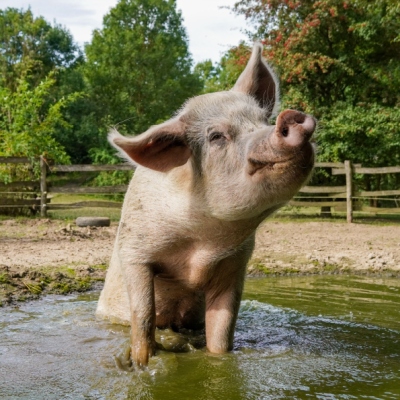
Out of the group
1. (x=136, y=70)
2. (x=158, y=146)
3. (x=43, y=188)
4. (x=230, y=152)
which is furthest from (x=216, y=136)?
(x=136, y=70)

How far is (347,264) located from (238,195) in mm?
5103

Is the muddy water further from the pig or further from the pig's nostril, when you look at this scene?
the pig's nostril

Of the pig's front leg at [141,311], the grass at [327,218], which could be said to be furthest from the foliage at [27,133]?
the pig's front leg at [141,311]

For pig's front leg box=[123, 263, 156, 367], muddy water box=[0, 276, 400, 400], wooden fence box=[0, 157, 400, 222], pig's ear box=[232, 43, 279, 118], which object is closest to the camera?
muddy water box=[0, 276, 400, 400]

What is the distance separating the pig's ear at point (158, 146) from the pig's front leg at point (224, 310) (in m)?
0.90

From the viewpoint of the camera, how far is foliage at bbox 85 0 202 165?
36125mm

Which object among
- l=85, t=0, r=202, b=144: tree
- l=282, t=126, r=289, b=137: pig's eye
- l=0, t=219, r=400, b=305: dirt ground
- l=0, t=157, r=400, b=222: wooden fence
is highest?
l=85, t=0, r=202, b=144: tree

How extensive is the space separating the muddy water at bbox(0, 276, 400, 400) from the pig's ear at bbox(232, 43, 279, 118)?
170cm

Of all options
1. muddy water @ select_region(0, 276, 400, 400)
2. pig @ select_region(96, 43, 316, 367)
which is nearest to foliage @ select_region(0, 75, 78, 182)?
muddy water @ select_region(0, 276, 400, 400)

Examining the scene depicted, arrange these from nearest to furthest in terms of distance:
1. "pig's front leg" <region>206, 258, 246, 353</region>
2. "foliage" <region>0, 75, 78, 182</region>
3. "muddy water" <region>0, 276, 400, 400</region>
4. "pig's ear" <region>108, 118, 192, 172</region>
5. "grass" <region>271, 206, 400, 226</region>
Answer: "muddy water" <region>0, 276, 400, 400</region> → "pig's ear" <region>108, 118, 192, 172</region> → "pig's front leg" <region>206, 258, 246, 353</region> → "foliage" <region>0, 75, 78, 182</region> → "grass" <region>271, 206, 400, 226</region>

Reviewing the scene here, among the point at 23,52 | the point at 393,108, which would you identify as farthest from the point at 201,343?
the point at 23,52

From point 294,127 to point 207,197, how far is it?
831mm

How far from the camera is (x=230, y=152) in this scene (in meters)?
3.47

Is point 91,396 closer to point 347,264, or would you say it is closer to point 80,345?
point 80,345
